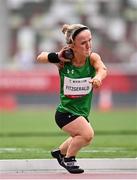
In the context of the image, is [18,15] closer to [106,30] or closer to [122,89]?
[106,30]

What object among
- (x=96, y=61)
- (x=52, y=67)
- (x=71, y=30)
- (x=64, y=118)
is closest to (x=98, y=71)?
(x=96, y=61)

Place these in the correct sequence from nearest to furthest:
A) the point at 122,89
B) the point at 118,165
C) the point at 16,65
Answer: the point at 118,165
the point at 122,89
the point at 16,65

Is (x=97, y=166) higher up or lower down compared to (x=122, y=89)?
higher up

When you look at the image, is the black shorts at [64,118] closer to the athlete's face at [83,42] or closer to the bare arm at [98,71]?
the bare arm at [98,71]

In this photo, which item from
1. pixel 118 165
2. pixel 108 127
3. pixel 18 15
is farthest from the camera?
pixel 18 15

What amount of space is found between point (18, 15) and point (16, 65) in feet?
8.66

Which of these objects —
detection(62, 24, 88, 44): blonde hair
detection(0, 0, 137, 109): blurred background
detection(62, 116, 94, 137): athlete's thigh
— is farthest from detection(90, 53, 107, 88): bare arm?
detection(0, 0, 137, 109): blurred background

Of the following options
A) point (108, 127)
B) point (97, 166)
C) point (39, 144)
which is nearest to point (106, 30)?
point (108, 127)

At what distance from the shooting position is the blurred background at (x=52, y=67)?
59.9 feet

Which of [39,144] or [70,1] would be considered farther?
[70,1]

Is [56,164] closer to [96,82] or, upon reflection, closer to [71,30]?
[96,82]

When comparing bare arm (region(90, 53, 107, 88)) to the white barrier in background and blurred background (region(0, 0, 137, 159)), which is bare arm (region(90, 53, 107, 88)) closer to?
the white barrier in background

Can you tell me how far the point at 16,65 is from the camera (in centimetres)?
2856

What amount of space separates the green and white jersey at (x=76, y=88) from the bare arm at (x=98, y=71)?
0.07 metres
